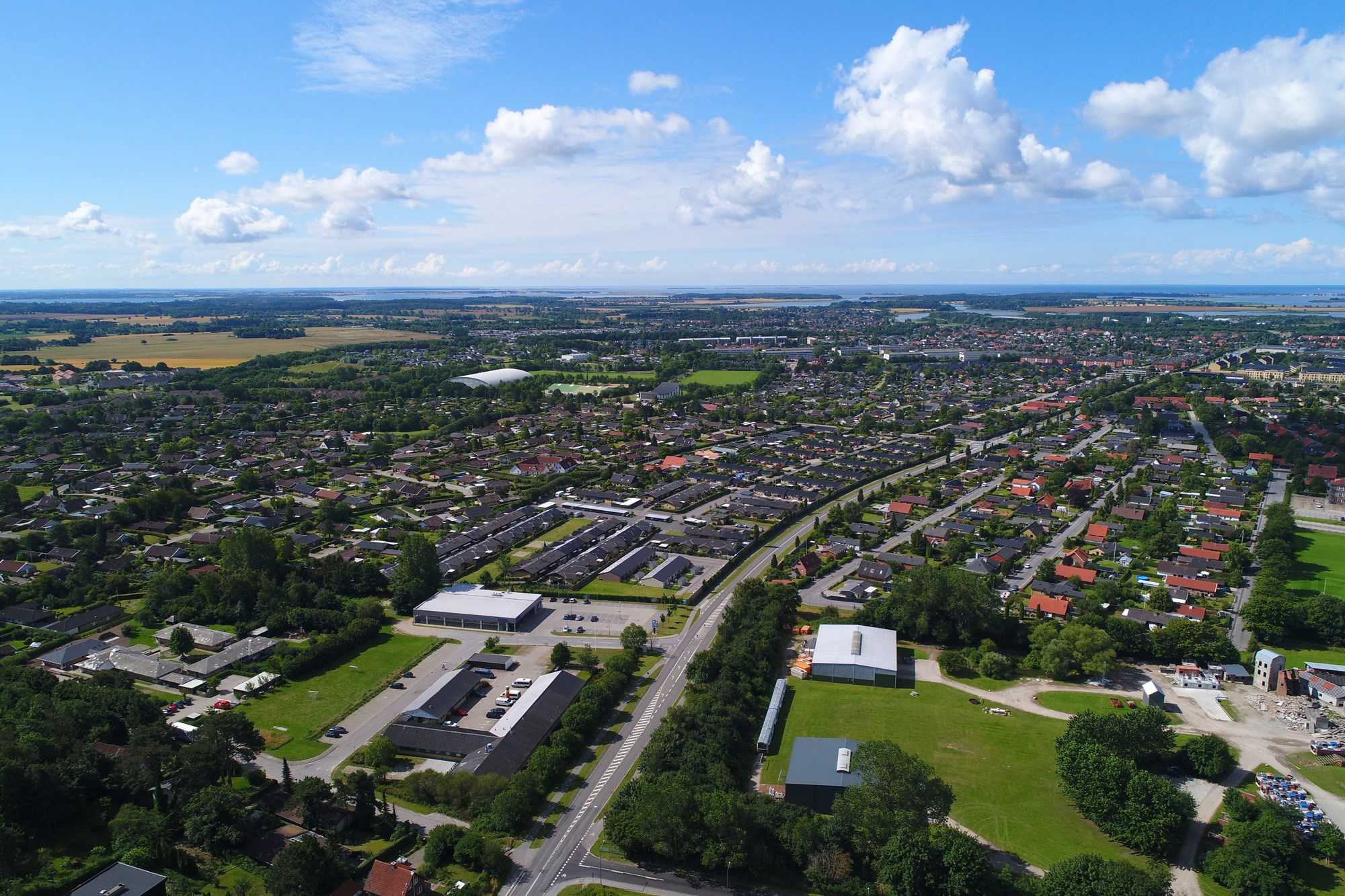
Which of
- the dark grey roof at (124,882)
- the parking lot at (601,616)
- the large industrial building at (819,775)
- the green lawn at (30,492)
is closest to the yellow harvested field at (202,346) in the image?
the green lawn at (30,492)

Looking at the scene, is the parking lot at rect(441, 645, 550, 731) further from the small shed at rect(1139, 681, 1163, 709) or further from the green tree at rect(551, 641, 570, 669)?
the small shed at rect(1139, 681, 1163, 709)

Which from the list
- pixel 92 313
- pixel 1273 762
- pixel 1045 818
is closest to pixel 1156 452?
pixel 1273 762

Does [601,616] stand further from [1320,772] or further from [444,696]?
[1320,772]

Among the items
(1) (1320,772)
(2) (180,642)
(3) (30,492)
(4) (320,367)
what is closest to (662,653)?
(2) (180,642)

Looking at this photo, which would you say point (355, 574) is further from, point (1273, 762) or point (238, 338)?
point (238, 338)

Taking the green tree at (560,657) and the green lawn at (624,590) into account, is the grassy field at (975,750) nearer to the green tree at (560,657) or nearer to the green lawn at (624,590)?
the green tree at (560,657)
